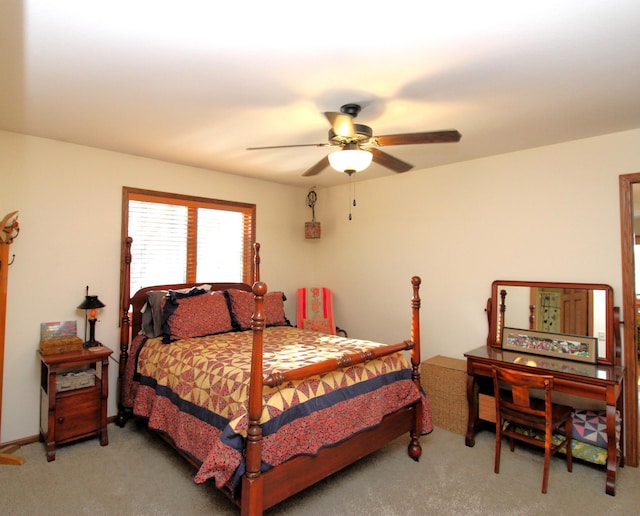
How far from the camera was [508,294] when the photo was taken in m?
3.51

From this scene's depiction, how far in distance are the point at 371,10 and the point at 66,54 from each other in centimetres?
149

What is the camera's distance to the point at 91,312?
3.36m

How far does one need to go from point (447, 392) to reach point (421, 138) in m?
2.27

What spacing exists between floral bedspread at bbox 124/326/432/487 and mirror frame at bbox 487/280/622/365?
42.2 inches

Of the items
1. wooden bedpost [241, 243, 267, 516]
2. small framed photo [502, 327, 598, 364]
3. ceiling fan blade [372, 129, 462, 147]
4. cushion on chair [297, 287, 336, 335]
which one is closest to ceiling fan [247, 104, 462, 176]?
ceiling fan blade [372, 129, 462, 147]

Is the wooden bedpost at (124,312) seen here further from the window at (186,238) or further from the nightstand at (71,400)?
the nightstand at (71,400)

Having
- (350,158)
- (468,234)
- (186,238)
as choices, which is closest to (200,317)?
(186,238)

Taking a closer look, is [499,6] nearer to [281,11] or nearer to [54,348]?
[281,11]

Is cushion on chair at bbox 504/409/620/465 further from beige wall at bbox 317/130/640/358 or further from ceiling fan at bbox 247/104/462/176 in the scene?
ceiling fan at bbox 247/104/462/176

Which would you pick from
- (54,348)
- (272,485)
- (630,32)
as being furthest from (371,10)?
(54,348)

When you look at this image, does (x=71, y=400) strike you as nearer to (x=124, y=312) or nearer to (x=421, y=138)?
(x=124, y=312)

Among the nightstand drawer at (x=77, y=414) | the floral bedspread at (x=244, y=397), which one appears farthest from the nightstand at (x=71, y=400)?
the floral bedspread at (x=244, y=397)

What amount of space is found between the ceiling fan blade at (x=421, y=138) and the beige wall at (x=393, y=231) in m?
1.61

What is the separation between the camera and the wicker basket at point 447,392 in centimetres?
334
